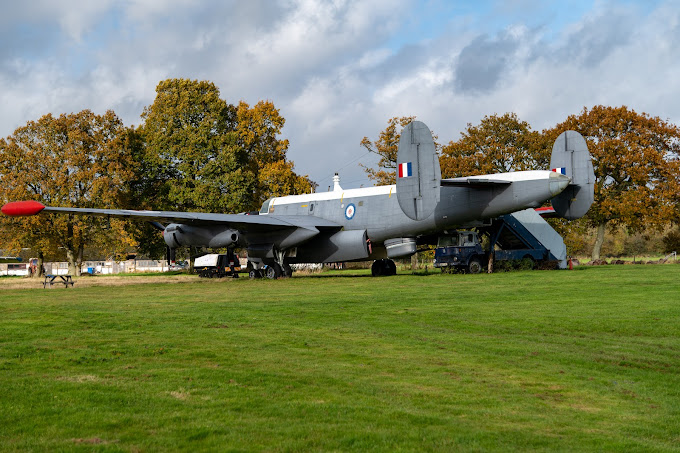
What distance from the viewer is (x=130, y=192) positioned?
49.6m

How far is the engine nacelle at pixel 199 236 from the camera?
31.7 meters

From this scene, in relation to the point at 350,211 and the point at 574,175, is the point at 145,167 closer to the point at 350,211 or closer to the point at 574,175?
the point at 350,211

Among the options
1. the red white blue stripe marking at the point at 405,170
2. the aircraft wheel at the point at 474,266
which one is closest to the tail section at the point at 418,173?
the red white blue stripe marking at the point at 405,170

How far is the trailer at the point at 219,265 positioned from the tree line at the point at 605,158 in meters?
18.5

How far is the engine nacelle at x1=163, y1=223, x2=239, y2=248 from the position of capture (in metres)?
31.7

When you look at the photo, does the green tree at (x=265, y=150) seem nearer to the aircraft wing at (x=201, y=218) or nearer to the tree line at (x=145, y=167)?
the tree line at (x=145, y=167)

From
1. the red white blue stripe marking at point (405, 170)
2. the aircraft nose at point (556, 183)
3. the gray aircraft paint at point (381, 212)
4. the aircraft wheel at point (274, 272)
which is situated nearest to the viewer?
the red white blue stripe marking at point (405, 170)

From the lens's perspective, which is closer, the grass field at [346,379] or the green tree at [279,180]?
the grass field at [346,379]

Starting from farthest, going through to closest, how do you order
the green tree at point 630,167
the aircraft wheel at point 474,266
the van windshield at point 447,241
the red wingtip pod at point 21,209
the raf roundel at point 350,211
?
the green tree at point 630,167, the raf roundel at point 350,211, the van windshield at point 447,241, the aircraft wheel at point 474,266, the red wingtip pod at point 21,209

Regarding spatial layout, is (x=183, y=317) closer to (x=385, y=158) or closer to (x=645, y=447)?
(x=645, y=447)

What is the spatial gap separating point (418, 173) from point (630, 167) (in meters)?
26.7

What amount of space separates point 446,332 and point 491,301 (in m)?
5.52

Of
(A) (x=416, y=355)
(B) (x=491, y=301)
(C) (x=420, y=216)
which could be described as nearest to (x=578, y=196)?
(C) (x=420, y=216)

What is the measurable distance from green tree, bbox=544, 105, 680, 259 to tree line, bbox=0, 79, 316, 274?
73.8ft
